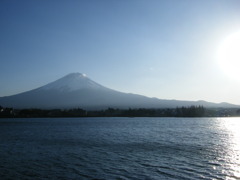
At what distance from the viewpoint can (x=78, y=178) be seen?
50.6ft

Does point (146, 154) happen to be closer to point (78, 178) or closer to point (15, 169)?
point (78, 178)

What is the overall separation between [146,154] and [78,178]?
935 centimetres

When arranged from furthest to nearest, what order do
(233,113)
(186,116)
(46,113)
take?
(233,113)
(46,113)
(186,116)

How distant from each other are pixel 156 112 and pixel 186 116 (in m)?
20.1

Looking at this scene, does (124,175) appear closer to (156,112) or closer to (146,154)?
(146,154)

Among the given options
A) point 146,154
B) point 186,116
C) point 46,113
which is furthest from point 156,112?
point 146,154

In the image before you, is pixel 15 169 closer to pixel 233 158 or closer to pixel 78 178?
pixel 78 178

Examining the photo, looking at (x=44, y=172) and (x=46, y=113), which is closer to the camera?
(x=44, y=172)

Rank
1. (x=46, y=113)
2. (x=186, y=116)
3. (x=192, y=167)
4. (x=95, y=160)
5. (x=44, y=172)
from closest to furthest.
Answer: (x=44, y=172), (x=192, y=167), (x=95, y=160), (x=186, y=116), (x=46, y=113)

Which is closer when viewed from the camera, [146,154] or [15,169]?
[15,169]

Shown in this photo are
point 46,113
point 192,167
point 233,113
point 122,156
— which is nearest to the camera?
point 192,167

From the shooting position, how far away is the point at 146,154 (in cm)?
2341

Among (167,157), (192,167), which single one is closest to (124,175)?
(192,167)

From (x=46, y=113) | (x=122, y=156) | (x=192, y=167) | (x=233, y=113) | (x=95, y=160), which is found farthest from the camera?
(x=233, y=113)
